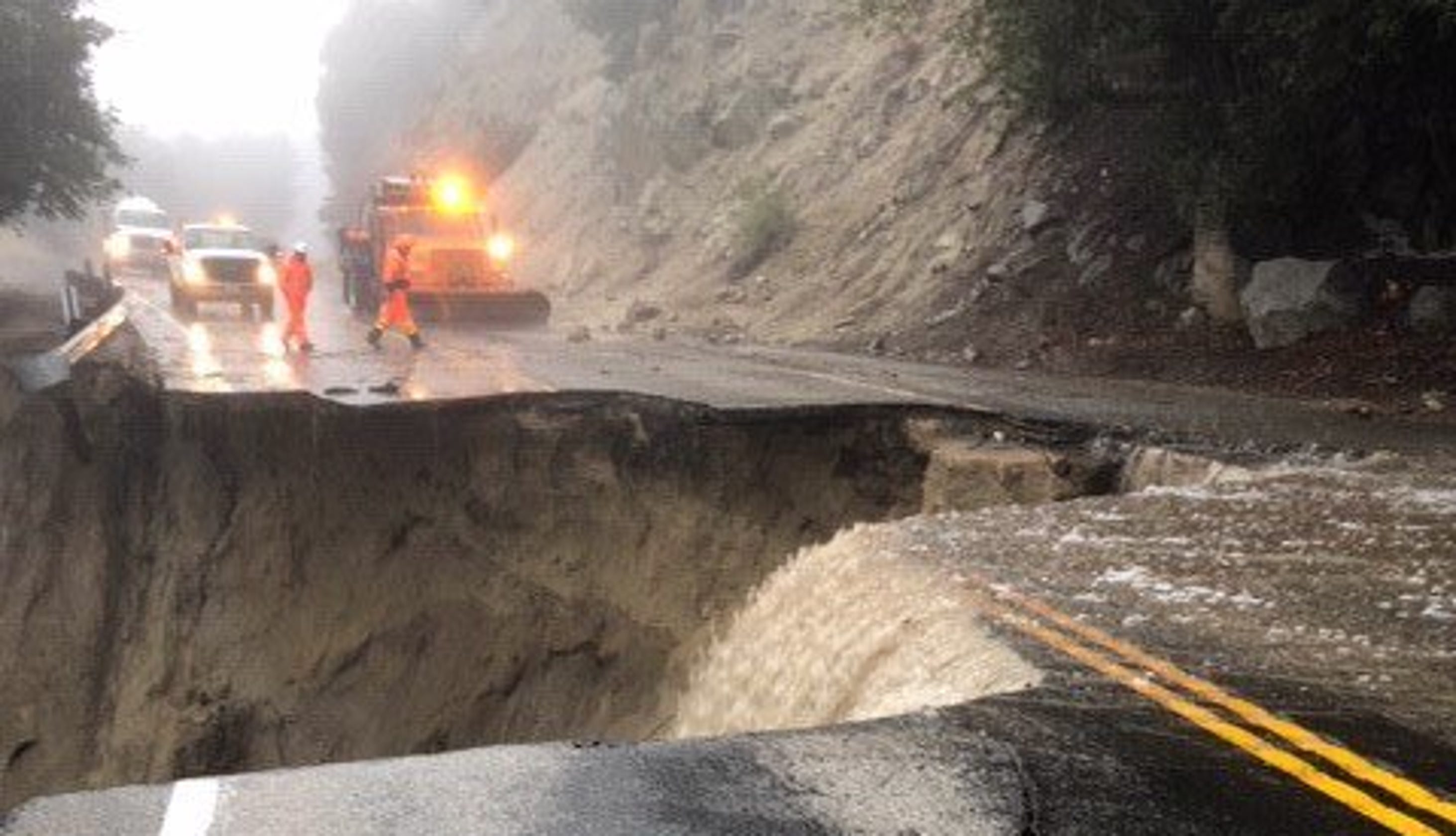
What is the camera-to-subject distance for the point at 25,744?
14336 millimetres

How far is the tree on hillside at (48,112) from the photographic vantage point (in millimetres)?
24828

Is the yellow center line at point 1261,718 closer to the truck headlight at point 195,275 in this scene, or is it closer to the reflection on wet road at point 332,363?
the reflection on wet road at point 332,363

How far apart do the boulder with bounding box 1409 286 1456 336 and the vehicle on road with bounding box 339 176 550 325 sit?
48.4ft

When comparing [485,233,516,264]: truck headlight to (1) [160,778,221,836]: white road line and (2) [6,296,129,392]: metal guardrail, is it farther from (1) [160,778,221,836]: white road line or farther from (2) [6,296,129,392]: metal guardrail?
(1) [160,778,221,836]: white road line

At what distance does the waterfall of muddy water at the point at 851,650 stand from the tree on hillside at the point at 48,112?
892 inches

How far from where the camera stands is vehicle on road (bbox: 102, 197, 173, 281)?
3572 centimetres

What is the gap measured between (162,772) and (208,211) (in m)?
95.5

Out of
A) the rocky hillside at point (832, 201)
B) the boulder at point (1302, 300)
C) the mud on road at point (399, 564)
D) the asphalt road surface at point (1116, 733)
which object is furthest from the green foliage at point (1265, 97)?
the asphalt road surface at point (1116, 733)

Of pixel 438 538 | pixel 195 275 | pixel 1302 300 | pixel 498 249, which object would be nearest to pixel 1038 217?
pixel 1302 300

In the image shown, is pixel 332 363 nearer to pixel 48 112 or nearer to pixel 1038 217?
pixel 1038 217

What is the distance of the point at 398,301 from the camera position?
59.3ft

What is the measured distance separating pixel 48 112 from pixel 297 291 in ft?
41.1

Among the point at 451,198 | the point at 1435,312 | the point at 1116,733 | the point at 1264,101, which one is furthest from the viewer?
the point at 451,198

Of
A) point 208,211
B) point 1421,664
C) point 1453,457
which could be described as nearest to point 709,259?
point 1453,457
